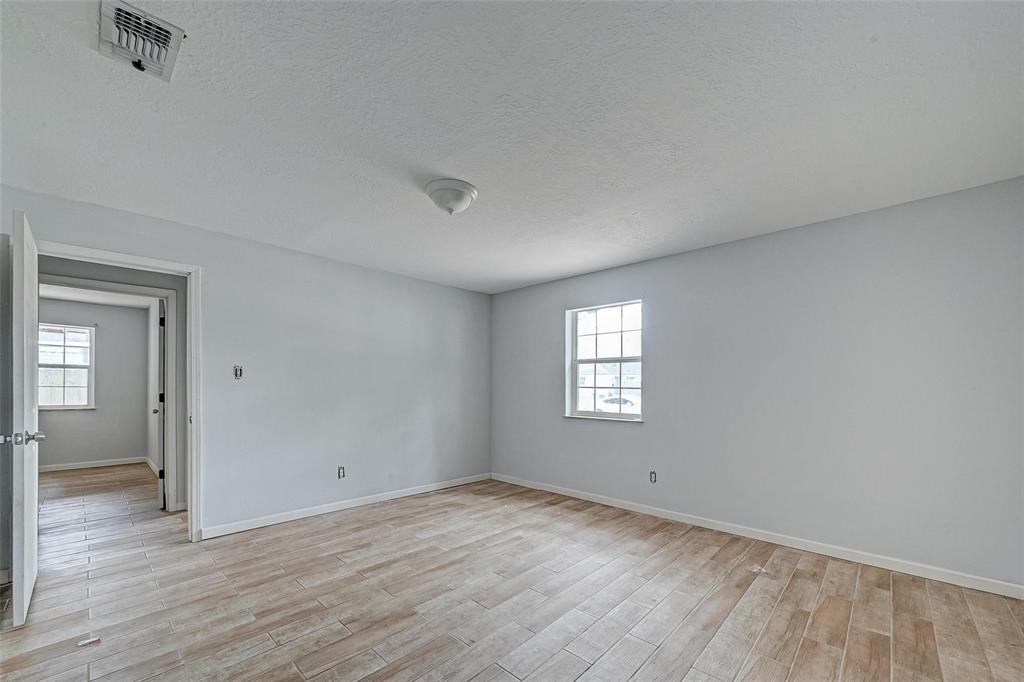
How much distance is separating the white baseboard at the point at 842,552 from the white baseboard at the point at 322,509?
178cm

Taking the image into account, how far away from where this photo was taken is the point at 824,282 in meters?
3.47

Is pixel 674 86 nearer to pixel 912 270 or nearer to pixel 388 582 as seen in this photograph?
pixel 912 270

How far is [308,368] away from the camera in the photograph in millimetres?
4422

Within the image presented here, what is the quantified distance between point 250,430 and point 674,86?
4158mm

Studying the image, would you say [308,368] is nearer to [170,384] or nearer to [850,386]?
[170,384]

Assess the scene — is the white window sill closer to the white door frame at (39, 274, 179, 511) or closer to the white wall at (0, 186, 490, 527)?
the white wall at (0, 186, 490, 527)

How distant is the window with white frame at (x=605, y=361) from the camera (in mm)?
4723

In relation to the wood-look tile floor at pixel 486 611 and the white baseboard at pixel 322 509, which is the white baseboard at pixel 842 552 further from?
the white baseboard at pixel 322 509

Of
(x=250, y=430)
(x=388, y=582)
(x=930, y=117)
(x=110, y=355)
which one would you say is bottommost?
(x=388, y=582)

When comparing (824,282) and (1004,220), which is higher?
(1004,220)

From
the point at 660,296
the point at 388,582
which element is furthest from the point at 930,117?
the point at 388,582

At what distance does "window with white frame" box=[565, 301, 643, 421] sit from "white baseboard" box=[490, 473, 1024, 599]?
2.96 ft

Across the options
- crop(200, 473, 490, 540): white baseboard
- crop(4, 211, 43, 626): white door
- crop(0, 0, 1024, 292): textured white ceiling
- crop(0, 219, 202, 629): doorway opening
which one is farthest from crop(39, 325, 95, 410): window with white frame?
crop(4, 211, 43, 626): white door

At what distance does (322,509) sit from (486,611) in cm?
257
